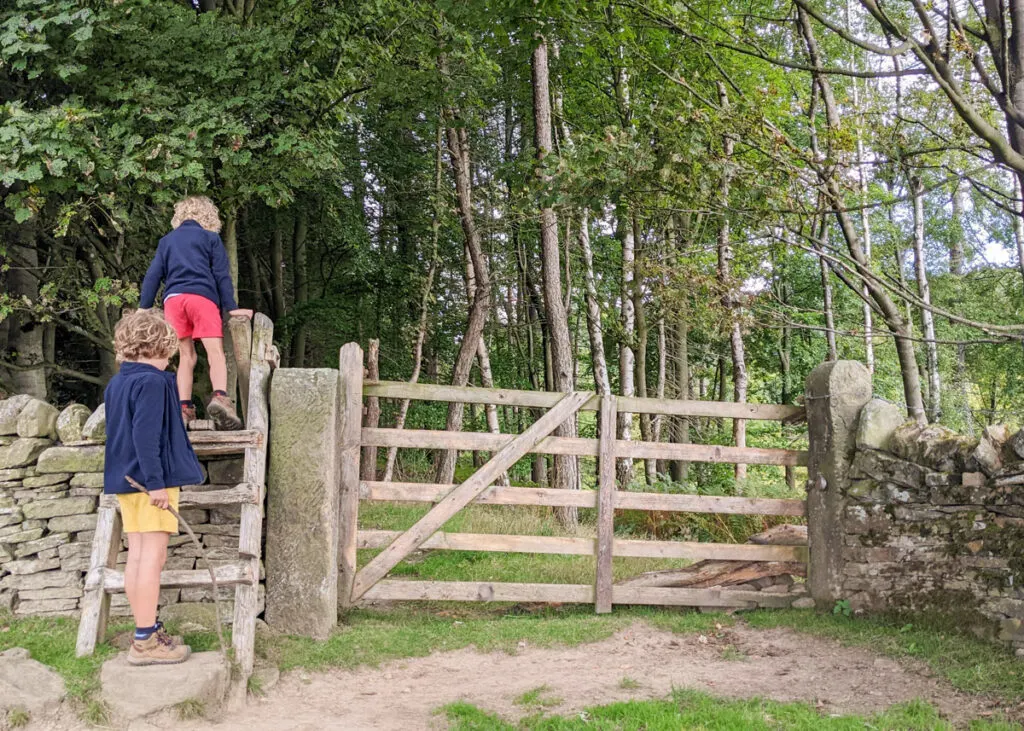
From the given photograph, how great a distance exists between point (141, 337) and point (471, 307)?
9093mm

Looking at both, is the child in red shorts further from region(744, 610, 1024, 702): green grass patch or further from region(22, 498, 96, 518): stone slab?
region(744, 610, 1024, 702): green grass patch

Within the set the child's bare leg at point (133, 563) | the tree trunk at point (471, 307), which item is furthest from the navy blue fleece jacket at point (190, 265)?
the tree trunk at point (471, 307)

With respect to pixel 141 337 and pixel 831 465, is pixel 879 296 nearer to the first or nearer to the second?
pixel 831 465

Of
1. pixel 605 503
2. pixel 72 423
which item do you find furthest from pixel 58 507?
pixel 605 503

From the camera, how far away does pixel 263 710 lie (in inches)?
174

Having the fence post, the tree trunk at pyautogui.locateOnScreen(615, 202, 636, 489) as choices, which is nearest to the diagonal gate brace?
the fence post

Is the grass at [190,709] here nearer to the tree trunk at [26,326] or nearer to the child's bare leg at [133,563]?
the child's bare leg at [133,563]

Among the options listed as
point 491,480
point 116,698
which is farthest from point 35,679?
point 491,480

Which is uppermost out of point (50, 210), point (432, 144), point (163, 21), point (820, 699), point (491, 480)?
point (432, 144)

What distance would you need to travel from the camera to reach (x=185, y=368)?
5496mm

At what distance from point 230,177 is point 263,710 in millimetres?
6194

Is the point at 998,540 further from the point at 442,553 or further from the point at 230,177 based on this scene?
the point at 230,177

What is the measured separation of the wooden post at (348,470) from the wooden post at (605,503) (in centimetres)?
196

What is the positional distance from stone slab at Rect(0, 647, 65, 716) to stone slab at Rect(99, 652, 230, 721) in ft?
0.82
